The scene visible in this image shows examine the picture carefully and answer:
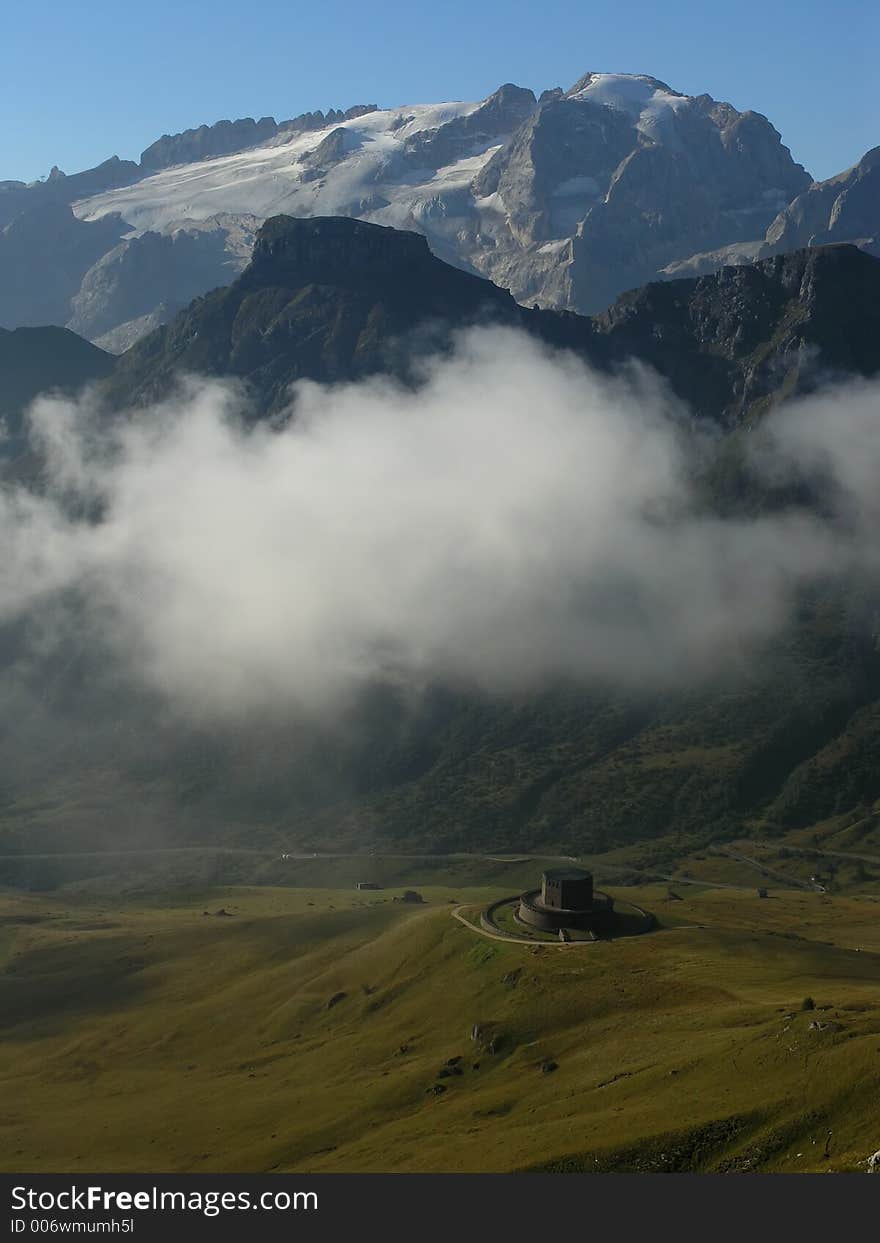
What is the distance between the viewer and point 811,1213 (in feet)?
329

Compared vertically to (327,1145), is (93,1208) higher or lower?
higher

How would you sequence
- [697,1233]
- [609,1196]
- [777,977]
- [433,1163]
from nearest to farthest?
[697,1233] < [609,1196] < [433,1163] < [777,977]

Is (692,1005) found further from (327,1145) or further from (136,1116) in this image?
(136,1116)

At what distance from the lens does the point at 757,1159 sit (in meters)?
121

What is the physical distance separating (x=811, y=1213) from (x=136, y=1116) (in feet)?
401

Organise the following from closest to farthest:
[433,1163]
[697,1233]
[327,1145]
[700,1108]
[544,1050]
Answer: [697,1233]
[700,1108]
[433,1163]
[327,1145]
[544,1050]

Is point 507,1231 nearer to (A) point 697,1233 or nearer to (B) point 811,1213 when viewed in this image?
(A) point 697,1233

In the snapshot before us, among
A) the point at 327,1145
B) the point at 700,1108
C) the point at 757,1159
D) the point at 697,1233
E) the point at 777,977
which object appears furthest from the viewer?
the point at 777,977

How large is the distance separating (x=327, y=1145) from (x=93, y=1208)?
186ft

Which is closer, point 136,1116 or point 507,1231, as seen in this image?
point 507,1231

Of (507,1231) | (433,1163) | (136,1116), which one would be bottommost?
(136,1116)

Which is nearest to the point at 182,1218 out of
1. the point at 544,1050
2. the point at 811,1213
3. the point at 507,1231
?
the point at 507,1231

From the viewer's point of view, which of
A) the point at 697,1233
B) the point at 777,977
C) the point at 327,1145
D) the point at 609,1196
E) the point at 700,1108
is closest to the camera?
the point at 697,1233

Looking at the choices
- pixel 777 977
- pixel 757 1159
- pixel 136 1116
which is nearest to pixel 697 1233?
pixel 757 1159
